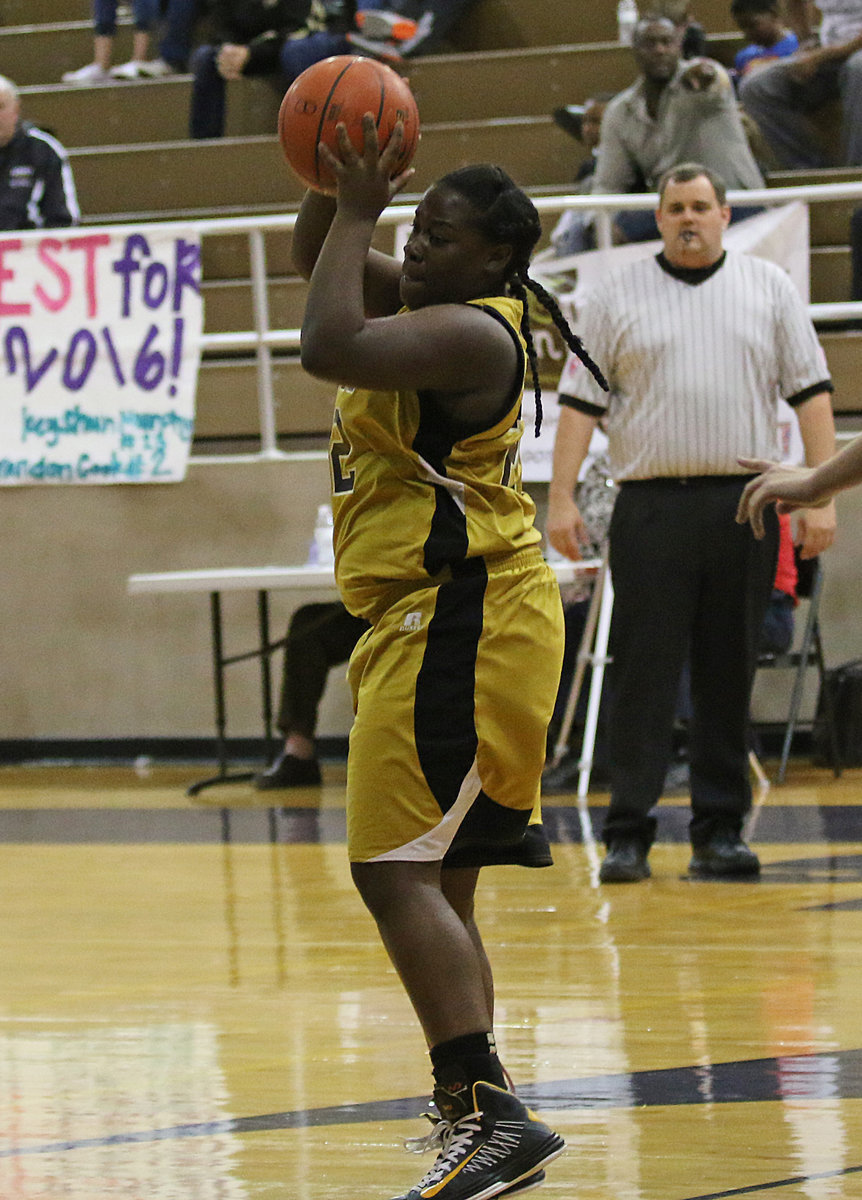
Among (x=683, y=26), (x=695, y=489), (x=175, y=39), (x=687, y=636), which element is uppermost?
(x=175, y=39)

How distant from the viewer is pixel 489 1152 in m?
2.63

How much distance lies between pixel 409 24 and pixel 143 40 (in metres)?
1.78

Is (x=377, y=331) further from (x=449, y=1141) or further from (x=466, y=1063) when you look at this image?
(x=449, y=1141)

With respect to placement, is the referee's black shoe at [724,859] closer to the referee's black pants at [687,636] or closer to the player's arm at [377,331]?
Result: the referee's black pants at [687,636]

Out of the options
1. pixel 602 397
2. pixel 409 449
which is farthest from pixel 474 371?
pixel 602 397

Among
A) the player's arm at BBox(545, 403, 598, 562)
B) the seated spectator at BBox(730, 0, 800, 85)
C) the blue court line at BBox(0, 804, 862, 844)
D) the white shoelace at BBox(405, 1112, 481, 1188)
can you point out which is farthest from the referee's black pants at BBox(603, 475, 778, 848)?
the seated spectator at BBox(730, 0, 800, 85)

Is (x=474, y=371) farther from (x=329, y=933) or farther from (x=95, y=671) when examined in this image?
(x=95, y=671)

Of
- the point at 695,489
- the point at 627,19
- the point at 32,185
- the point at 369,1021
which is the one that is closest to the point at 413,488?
the point at 369,1021

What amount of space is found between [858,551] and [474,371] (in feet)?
16.8

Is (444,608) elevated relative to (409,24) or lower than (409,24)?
lower

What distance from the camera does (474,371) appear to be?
2.69 metres

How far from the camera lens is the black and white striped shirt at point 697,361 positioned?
5137mm

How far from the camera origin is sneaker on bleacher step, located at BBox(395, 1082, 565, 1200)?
2.60 meters

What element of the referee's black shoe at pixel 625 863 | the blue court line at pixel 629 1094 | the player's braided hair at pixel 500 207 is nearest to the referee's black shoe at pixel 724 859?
the referee's black shoe at pixel 625 863
